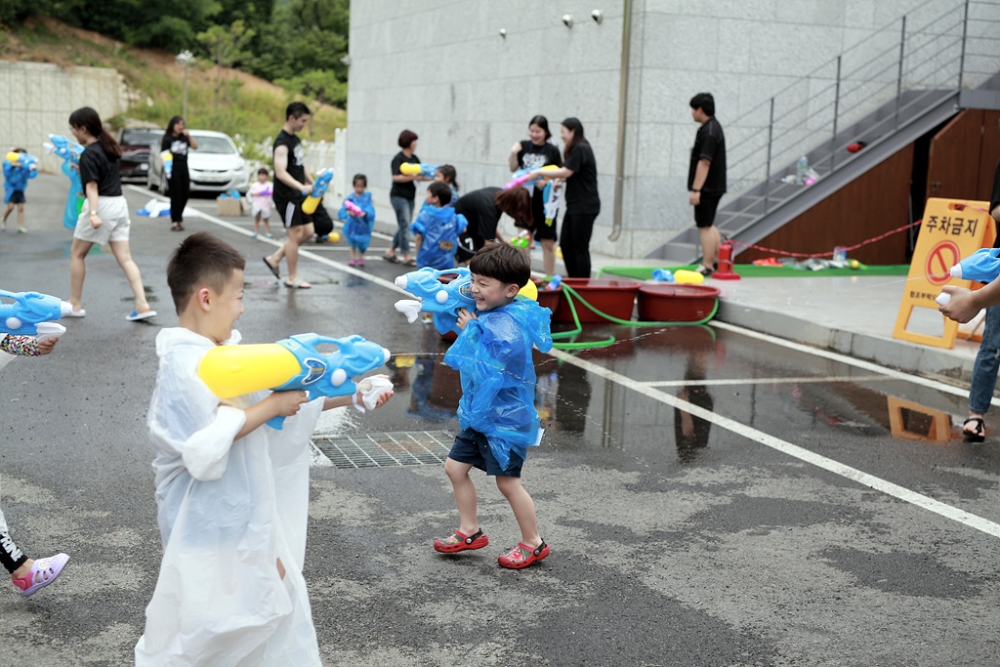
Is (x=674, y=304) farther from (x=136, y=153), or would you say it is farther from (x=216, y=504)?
(x=136, y=153)

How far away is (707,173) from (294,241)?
4945mm

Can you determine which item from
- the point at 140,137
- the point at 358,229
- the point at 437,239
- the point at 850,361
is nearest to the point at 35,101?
the point at 140,137

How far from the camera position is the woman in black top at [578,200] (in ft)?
38.4

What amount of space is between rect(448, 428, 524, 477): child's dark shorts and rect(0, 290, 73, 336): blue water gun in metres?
1.72

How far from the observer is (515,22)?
18703 mm

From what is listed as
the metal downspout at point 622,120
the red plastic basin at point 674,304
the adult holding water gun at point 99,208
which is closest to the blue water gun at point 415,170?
the metal downspout at point 622,120

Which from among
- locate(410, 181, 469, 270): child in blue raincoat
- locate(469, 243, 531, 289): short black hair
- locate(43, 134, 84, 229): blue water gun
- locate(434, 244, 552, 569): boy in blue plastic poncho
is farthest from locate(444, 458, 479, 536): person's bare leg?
locate(410, 181, 469, 270): child in blue raincoat

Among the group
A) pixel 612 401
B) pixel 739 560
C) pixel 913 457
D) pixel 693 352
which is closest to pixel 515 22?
pixel 693 352

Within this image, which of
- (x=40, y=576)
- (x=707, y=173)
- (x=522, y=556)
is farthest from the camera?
(x=707, y=173)

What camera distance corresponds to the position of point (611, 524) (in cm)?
514

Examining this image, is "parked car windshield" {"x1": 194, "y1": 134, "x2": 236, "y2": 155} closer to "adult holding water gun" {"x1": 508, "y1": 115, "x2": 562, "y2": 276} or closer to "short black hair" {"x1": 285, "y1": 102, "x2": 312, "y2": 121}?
"short black hair" {"x1": 285, "y1": 102, "x2": 312, "y2": 121}

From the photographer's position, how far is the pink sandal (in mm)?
4035

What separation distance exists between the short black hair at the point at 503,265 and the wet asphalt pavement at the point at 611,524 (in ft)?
4.02

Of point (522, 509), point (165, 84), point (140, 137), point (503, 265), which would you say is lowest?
point (522, 509)
